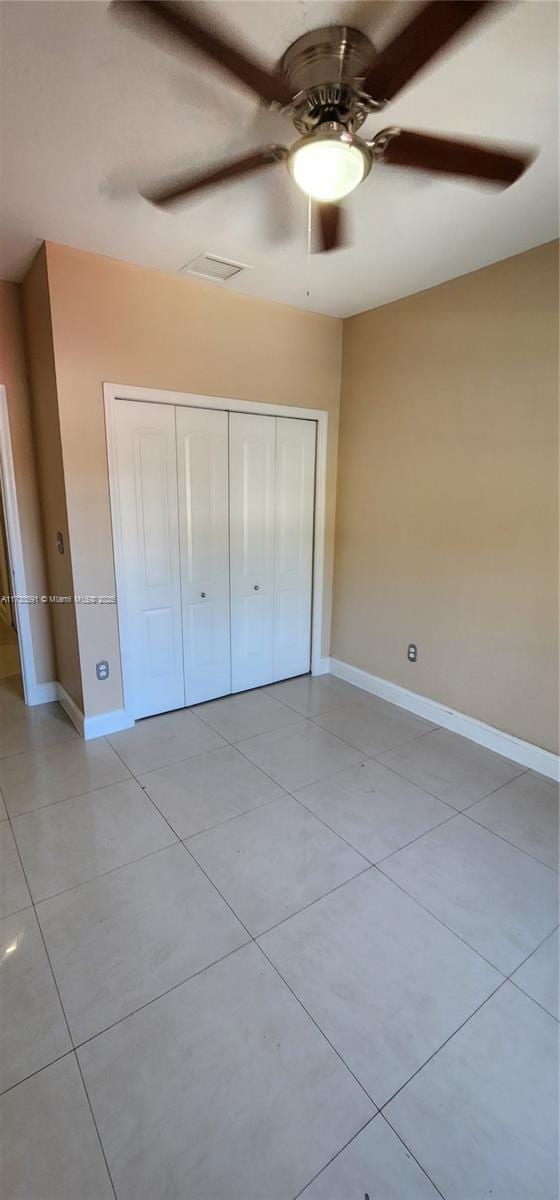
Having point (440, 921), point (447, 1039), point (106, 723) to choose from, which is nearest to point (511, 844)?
point (440, 921)

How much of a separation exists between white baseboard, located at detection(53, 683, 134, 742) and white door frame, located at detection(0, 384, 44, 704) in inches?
17.4

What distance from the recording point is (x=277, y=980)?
1.52m

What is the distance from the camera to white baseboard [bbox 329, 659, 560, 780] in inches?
102

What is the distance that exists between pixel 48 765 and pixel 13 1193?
1761 mm

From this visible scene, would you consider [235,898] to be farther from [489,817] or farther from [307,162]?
[307,162]

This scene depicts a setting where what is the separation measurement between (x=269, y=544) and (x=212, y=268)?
1.63 meters

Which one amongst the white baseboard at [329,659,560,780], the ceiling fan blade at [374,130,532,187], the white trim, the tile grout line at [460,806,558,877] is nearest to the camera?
the ceiling fan blade at [374,130,532,187]

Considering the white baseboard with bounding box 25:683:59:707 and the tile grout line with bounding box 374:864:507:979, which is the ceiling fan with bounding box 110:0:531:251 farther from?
the white baseboard with bounding box 25:683:59:707

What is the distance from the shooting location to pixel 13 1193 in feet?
3.47

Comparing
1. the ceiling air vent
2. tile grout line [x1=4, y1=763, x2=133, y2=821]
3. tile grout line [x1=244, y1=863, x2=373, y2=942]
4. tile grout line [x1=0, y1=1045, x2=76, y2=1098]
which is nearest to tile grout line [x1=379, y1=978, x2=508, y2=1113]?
tile grout line [x1=244, y1=863, x2=373, y2=942]

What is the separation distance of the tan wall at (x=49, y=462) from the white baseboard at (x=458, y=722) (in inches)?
77.4

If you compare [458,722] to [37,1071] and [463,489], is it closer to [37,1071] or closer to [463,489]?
[463,489]

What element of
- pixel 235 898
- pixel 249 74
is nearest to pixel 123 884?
pixel 235 898

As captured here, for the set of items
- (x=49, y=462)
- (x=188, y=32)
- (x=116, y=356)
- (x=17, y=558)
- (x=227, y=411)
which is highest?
(x=188, y=32)
